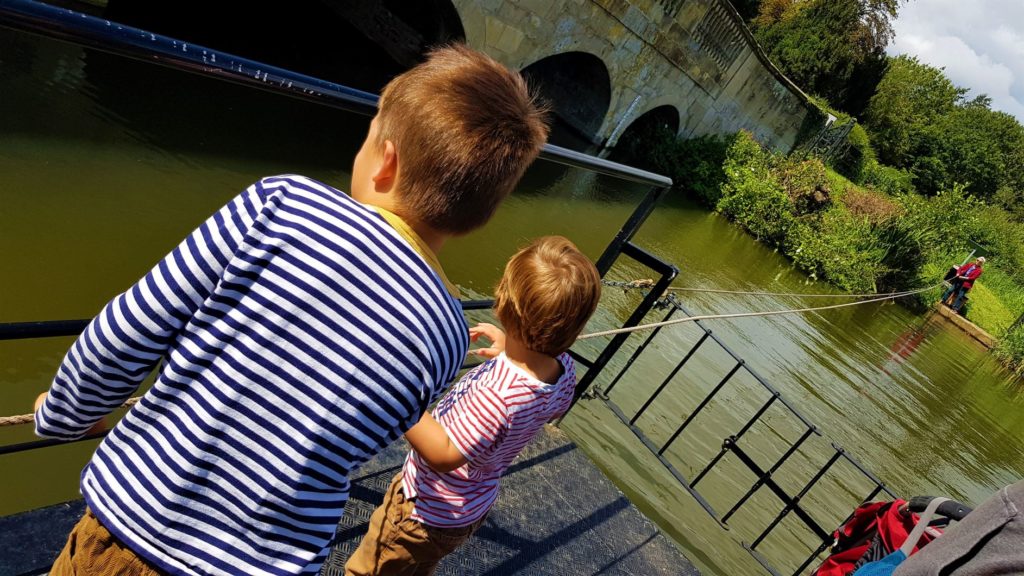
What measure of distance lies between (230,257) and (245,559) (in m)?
0.43

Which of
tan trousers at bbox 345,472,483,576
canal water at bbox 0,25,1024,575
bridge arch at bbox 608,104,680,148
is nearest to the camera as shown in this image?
tan trousers at bbox 345,472,483,576

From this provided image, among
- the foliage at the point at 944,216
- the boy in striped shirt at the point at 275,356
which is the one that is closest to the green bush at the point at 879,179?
the foliage at the point at 944,216

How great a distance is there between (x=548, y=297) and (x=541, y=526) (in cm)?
156

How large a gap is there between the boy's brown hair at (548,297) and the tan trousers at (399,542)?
0.56m

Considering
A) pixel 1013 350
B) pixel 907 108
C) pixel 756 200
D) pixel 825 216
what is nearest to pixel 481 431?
pixel 756 200

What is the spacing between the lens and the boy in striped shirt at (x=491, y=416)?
1.39 metres

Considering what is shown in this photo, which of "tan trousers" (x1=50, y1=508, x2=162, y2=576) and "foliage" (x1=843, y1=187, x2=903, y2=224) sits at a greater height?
"foliage" (x1=843, y1=187, x2=903, y2=224)

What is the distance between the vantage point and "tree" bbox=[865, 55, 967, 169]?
125 ft

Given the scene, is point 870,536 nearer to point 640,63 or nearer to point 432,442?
point 432,442

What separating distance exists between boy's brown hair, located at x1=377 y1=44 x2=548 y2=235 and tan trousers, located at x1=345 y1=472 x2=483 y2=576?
945 millimetres

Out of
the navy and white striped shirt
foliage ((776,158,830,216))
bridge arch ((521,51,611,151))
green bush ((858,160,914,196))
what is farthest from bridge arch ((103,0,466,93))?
green bush ((858,160,914,196))

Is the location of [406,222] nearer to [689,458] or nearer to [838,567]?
Result: [838,567]

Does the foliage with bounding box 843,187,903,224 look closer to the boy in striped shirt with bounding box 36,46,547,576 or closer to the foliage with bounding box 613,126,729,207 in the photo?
the foliage with bounding box 613,126,729,207

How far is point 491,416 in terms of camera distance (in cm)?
140
